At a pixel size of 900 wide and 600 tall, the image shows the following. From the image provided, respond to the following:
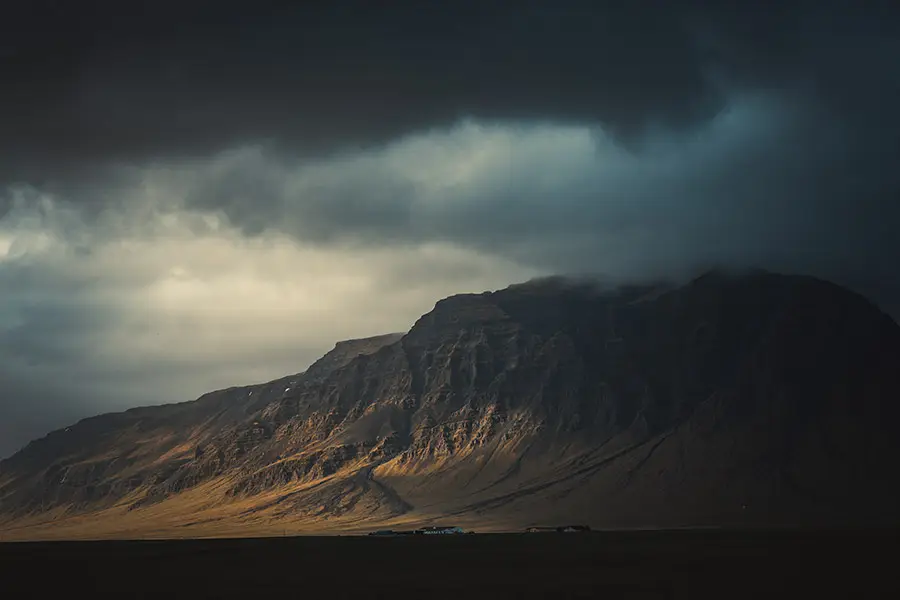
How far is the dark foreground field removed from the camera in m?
112

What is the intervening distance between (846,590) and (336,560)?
309 feet

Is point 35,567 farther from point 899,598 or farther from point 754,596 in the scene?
point 899,598

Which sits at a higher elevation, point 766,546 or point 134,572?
point 134,572

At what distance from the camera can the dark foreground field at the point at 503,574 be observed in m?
112

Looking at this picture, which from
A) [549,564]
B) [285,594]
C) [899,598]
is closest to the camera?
[899,598]

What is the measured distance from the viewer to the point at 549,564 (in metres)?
157

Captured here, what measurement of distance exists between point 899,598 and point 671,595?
62.4 feet

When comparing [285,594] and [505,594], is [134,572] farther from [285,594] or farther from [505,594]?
[505,594]

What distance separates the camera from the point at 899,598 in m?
96.0

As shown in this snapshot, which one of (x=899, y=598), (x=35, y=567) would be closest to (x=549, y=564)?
(x=899, y=598)

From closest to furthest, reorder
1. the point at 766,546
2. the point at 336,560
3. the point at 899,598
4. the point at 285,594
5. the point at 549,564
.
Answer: the point at 899,598
the point at 285,594
the point at 549,564
the point at 336,560
the point at 766,546

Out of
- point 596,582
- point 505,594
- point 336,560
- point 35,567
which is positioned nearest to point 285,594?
point 505,594

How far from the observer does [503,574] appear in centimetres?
13838

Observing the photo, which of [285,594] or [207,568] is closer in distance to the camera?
[285,594]
